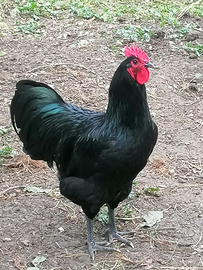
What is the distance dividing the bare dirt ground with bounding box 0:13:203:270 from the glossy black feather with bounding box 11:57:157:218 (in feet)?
1.61

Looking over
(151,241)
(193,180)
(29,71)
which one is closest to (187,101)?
(193,180)

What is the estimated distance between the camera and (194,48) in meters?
7.81

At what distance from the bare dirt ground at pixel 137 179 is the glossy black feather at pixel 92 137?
0.49m

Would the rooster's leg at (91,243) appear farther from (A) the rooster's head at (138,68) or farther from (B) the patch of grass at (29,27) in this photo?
(B) the patch of grass at (29,27)

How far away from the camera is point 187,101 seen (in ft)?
22.1

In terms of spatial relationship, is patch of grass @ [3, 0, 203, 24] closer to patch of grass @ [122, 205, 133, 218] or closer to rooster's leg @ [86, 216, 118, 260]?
patch of grass @ [122, 205, 133, 218]

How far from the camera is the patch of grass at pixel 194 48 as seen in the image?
7.76 m

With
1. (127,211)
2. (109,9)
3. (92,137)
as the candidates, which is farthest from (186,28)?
(92,137)

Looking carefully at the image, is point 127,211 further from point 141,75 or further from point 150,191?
point 141,75

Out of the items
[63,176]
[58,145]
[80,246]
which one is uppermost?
[58,145]

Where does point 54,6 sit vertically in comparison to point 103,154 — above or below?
below

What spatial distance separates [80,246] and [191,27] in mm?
5343

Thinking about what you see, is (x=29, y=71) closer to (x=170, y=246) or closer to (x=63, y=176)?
(x=63, y=176)

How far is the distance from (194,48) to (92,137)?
4532 millimetres
